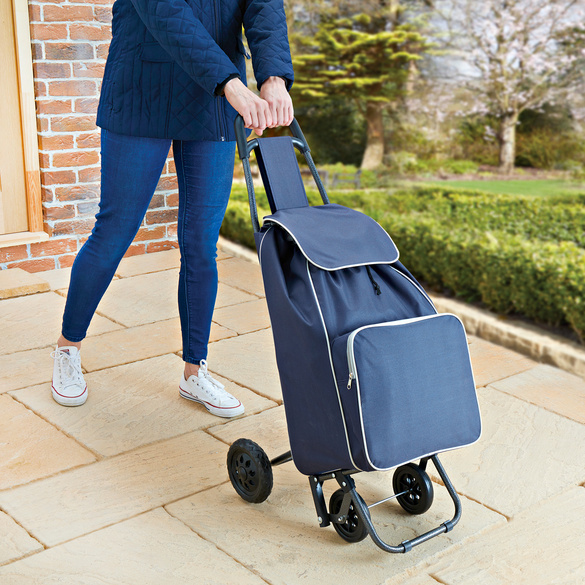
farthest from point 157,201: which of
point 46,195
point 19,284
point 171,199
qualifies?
point 19,284

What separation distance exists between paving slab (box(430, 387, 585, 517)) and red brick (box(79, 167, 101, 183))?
2431 mm

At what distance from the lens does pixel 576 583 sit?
1770 mm

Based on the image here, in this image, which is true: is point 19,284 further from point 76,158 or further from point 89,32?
point 89,32

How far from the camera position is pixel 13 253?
3922mm

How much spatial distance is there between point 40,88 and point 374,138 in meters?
2.90

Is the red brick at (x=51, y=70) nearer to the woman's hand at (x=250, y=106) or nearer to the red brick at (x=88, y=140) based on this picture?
the red brick at (x=88, y=140)

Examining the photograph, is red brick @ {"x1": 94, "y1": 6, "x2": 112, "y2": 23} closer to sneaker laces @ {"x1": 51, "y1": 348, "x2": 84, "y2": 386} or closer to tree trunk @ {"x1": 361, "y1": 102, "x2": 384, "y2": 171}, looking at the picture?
sneaker laces @ {"x1": 51, "y1": 348, "x2": 84, "y2": 386}

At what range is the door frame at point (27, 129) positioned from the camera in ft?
12.1

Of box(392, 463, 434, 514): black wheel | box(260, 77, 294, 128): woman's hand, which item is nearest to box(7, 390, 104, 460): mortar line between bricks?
box(392, 463, 434, 514): black wheel

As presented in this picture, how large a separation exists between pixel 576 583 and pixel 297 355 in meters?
0.85

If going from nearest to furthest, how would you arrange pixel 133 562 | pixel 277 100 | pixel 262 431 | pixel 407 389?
pixel 407 389
pixel 133 562
pixel 277 100
pixel 262 431

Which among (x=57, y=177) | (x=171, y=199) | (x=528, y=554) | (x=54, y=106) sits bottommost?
(x=528, y=554)

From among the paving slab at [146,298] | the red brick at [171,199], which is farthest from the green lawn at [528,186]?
the paving slab at [146,298]

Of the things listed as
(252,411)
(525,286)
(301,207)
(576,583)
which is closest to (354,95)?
(525,286)
